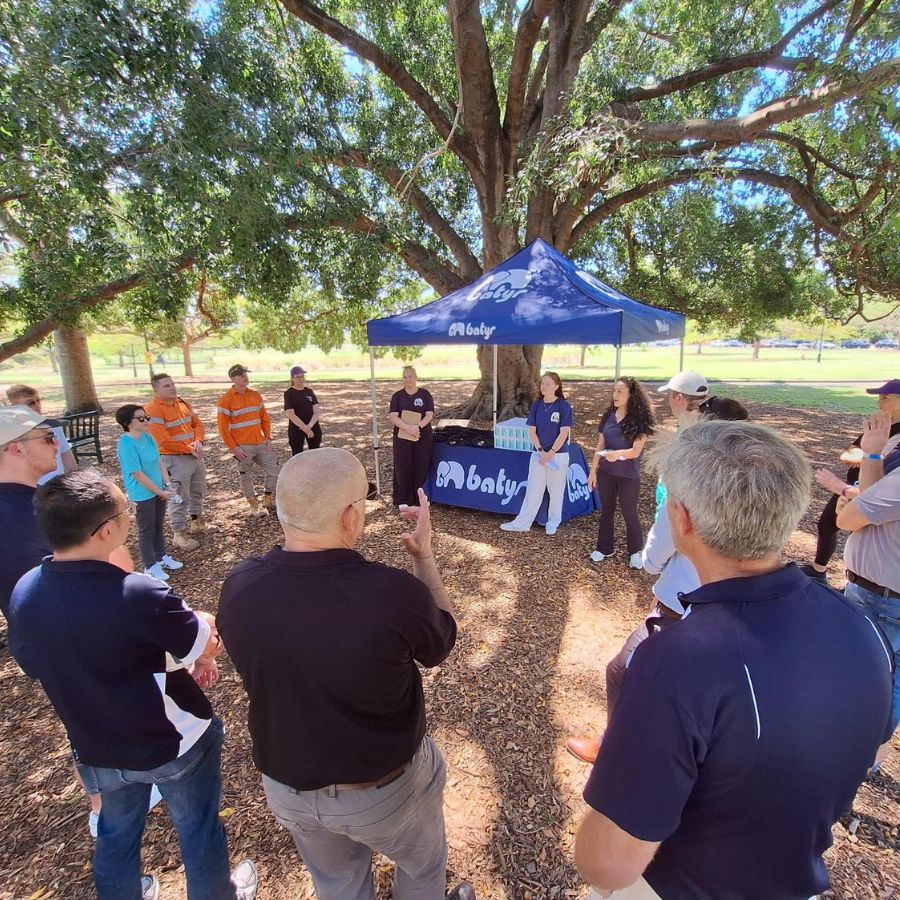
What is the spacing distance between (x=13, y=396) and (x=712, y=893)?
5282mm

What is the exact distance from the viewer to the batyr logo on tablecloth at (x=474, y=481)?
625cm

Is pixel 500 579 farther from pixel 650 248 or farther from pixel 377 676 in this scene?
pixel 650 248

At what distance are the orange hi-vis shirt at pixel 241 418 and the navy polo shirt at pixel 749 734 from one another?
5690mm

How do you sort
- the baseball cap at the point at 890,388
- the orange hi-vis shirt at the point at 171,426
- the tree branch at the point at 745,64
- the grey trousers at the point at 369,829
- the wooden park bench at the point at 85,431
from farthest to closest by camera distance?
the wooden park bench at the point at 85,431 < the tree branch at the point at 745,64 < the orange hi-vis shirt at the point at 171,426 < the baseball cap at the point at 890,388 < the grey trousers at the point at 369,829

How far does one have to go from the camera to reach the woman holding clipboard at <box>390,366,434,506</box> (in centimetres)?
635

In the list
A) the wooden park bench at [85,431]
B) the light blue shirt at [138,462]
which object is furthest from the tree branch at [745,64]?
the wooden park bench at [85,431]

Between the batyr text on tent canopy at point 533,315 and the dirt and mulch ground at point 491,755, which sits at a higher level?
the batyr text on tent canopy at point 533,315

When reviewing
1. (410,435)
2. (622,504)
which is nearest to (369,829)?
(622,504)

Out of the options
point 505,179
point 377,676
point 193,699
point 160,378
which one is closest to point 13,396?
point 160,378

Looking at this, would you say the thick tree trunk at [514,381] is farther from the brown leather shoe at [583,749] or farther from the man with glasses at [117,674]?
the man with glasses at [117,674]

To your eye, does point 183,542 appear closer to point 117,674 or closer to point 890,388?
point 117,674

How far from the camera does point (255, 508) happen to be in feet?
21.4

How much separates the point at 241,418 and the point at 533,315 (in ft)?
12.1

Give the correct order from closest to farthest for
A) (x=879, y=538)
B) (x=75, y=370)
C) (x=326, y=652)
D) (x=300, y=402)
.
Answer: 1. (x=326, y=652)
2. (x=879, y=538)
3. (x=300, y=402)
4. (x=75, y=370)
